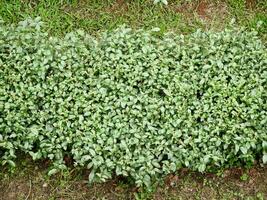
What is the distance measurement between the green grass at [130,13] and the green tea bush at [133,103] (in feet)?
2.07

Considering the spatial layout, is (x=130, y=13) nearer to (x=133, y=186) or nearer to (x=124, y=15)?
(x=124, y=15)

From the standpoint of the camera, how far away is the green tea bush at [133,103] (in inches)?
156

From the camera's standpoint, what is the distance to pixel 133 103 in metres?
4.04

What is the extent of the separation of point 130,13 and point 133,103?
1.26 metres

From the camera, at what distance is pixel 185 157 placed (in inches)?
156

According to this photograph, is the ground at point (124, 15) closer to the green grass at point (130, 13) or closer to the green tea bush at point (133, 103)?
the green grass at point (130, 13)

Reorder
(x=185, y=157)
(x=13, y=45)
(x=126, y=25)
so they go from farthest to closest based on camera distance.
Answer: (x=126, y=25)
(x=13, y=45)
(x=185, y=157)

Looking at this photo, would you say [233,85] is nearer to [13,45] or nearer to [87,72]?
[87,72]

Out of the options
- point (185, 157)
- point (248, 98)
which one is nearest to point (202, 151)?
point (185, 157)

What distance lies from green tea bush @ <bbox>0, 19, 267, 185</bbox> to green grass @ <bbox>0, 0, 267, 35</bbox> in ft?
2.07

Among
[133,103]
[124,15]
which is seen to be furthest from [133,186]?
[124,15]

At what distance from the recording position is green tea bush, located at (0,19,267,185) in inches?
156

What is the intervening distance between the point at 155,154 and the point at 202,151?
0.35 meters

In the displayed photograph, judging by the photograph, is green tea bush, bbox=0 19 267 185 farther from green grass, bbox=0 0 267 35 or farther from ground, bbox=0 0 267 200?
green grass, bbox=0 0 267 35
